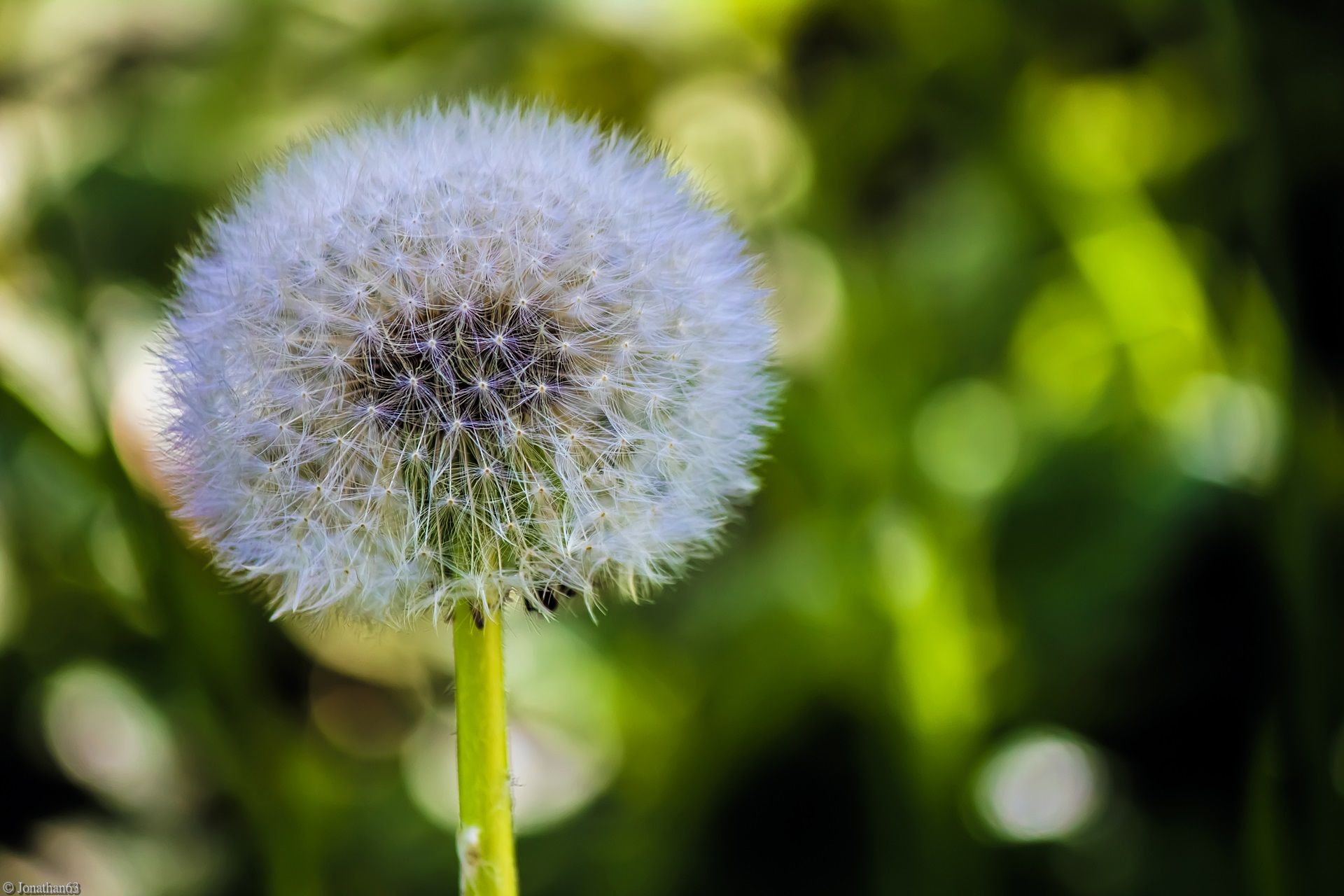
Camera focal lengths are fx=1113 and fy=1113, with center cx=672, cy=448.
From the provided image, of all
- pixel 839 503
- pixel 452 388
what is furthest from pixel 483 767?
pixel 839 503

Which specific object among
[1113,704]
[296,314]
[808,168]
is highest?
[808,168]

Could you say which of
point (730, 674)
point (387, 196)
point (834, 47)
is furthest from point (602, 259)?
point (834, 47)

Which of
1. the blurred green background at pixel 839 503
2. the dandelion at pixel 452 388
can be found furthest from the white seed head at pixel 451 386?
the blurred green background at pixel 839 503

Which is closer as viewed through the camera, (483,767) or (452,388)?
(483,767)

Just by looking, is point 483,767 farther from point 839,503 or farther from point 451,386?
point 839,503

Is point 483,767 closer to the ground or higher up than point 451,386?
closer to the ground

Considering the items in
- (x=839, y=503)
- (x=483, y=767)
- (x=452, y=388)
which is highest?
(x=839, y=503)

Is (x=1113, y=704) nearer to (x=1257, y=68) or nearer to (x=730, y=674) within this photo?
(x=730, y=674)

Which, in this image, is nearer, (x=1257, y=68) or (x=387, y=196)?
(x=387, y=196)
